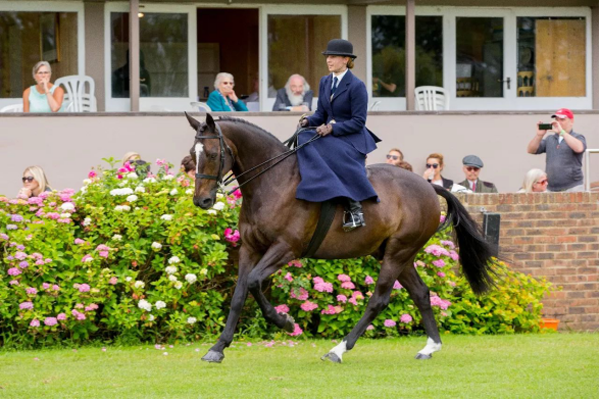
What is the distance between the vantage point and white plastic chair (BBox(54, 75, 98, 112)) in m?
17.4

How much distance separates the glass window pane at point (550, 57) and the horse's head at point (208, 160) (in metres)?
11.7

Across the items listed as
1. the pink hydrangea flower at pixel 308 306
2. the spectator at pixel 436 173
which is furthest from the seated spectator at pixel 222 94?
the pink hydrangea flower at pixel 308 306

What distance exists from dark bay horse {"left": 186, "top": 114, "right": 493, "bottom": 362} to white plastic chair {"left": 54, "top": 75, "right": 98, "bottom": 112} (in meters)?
8.26

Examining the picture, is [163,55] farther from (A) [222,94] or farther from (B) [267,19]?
(A) [222,94]

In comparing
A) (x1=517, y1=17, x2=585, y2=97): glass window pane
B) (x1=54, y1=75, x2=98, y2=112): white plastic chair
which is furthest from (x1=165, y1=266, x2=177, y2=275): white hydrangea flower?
(x1=517, y1=17, x2=585, y2=97): glass window pane

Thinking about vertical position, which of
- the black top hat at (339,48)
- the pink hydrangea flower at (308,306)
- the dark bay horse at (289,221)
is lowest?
the pink hydrangea flower at (308,306)

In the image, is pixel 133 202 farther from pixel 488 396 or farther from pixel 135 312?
pixel 488 396

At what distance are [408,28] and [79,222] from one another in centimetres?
798

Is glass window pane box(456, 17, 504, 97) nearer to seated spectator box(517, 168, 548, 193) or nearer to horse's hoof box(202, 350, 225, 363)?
seated spectator box(517, 168, 548, 193)

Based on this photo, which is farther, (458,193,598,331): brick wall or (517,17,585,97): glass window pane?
(517,17,585,97): glass window pane

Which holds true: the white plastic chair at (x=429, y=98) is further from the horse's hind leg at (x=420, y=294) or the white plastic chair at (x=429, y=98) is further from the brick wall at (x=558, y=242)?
the horse's hind leg at (x=420, y=294)

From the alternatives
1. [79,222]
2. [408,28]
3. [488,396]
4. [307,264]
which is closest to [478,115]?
[408,28]

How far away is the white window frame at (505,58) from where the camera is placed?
19.3m

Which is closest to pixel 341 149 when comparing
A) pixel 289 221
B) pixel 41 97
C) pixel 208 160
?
pixel 289 221
